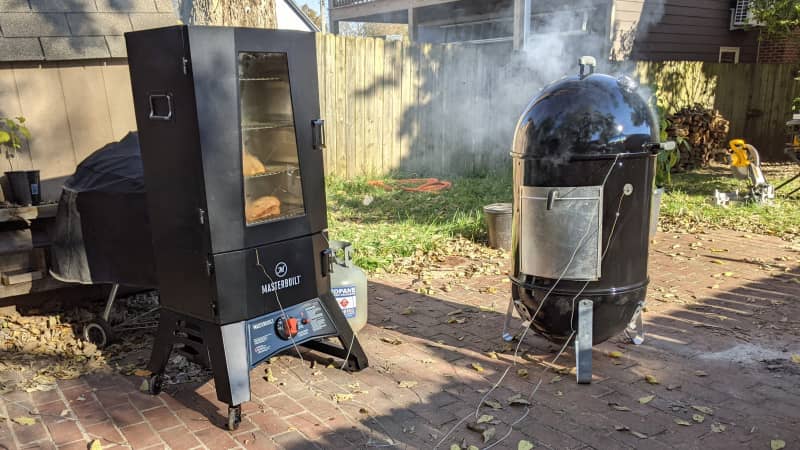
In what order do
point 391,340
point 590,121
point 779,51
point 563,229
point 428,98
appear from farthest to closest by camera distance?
point 779,51 < point 428,98 < point 391,340 < point 563,229 < point 590,121

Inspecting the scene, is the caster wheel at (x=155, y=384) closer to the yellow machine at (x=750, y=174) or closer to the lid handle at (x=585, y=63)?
the lid handle at (x=585, y=63)

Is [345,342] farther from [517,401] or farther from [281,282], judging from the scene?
[517,401]

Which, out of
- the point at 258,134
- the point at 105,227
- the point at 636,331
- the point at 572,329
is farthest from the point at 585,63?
the point at 105,227

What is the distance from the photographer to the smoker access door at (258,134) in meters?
3.03

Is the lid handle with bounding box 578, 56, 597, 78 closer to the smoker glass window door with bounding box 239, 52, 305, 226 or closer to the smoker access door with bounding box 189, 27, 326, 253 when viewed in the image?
the smoker access door with bounding box 189, 27, 326, 253

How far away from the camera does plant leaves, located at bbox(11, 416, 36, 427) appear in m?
3.31

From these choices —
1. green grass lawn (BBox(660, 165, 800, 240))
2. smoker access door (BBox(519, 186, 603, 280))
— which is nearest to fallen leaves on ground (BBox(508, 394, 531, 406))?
smoker access door (BBox(519, 186, 603, 280))

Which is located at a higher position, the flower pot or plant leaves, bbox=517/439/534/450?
the flower pot

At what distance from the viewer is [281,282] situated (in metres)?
3.51

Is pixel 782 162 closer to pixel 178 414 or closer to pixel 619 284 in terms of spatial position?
pixel 619 284

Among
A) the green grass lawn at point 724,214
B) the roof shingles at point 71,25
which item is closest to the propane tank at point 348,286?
Result: the roof shingles at point 71,25

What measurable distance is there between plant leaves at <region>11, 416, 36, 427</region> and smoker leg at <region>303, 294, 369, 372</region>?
1.71 m

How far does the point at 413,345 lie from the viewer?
14.3 feet

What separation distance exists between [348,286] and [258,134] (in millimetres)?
1386
